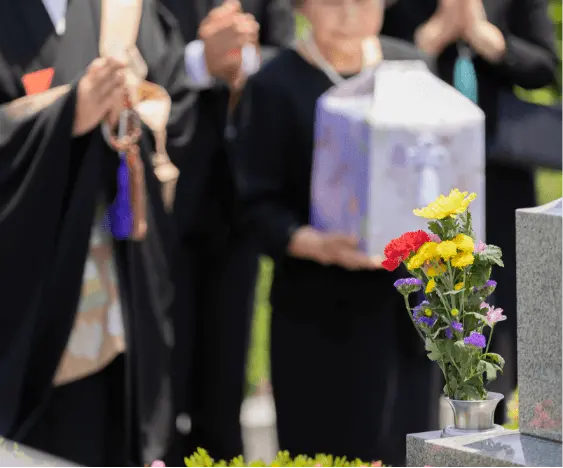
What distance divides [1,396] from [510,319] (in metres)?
2.19

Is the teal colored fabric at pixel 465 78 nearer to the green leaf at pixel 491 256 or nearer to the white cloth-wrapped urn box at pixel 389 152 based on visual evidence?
the white cloth-wrapped urn box at pixel 389 152

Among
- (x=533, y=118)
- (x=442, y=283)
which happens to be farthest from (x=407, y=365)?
(x=442, y=283)

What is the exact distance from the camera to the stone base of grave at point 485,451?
345 centimetres

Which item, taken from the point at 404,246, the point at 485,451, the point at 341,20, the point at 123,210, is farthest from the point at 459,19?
the point at 485,451

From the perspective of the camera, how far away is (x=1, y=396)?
16.7 ft

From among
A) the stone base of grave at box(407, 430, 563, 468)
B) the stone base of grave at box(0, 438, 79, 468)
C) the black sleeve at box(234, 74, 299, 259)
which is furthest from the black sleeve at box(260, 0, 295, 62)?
the stone base of grave at box(407, 430, 563, 468)

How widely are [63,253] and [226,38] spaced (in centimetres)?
107

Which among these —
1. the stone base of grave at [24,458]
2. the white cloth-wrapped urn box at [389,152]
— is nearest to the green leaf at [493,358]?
the white cloth-wrapped urn box at [389,152]

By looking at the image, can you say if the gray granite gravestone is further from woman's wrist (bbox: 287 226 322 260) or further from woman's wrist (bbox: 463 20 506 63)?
woman's wrist (bbox: 463 20 506 63)

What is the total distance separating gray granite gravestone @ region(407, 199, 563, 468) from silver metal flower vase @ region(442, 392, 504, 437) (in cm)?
5

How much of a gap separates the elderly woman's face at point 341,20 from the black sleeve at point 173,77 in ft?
1.68

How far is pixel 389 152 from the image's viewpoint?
5.28 meters

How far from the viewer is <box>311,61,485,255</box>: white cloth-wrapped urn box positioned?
528 centimetres

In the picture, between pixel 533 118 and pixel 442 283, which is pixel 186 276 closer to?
pixel 533 118
